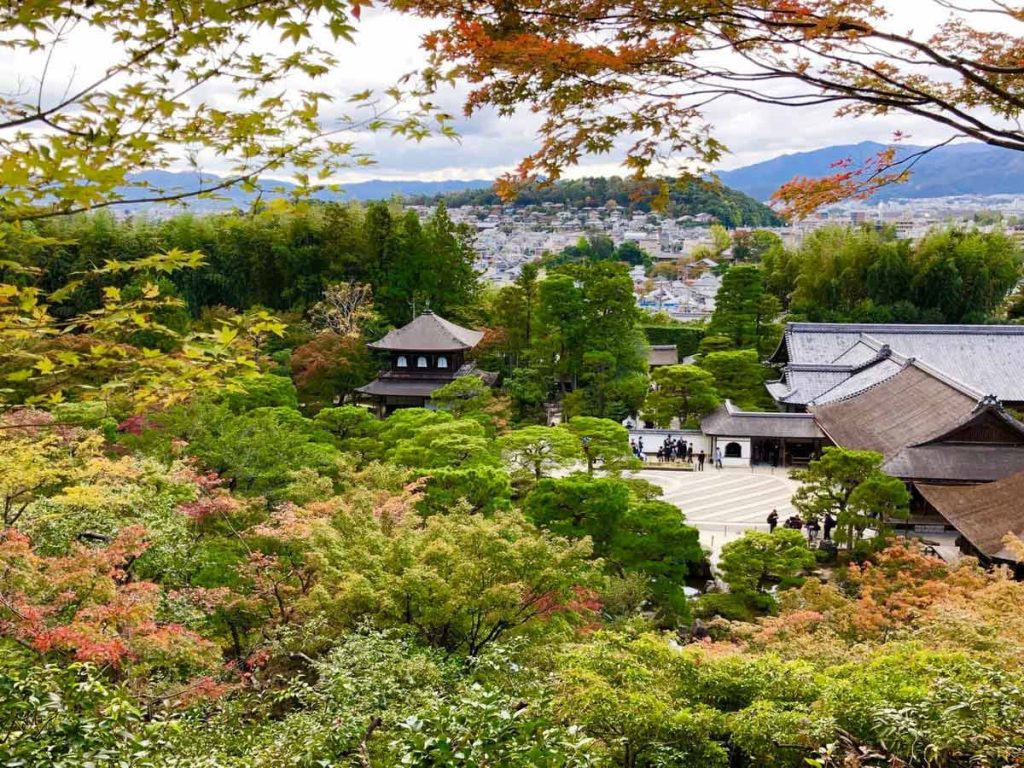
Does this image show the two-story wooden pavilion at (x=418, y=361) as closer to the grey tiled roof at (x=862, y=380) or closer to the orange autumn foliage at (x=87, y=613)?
the grey tiled roof at (x=862, y=380)

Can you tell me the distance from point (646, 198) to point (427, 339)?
862 inches

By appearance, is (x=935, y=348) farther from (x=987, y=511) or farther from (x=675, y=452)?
(x=987, y=511)

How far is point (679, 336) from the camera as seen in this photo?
4250 cm

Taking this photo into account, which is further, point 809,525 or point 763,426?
point 763,426

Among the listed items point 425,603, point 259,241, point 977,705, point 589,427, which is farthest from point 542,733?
point 259,241

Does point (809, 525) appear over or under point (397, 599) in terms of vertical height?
under

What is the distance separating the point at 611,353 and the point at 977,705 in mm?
20716

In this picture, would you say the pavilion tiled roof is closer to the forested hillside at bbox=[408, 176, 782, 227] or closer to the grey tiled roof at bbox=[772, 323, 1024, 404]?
the forested hillside at bbox=[408, 176, 782, 227]

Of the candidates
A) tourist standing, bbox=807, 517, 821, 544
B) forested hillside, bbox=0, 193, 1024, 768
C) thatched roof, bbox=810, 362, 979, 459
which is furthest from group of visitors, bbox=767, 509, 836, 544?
thatched roof, bbox=810, 362, 979, 459

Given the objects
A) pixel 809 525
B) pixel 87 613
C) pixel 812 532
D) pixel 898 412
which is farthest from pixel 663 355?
pixel 87 613

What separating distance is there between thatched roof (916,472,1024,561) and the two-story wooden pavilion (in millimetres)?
15067

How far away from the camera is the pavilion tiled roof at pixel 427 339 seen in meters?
25.7

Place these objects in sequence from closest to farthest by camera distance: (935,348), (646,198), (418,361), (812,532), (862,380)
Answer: (646,198), (812,532), (418,361), (862,380), (935,348)

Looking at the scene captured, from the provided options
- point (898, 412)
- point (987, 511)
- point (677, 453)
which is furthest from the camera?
point (677, 453)
